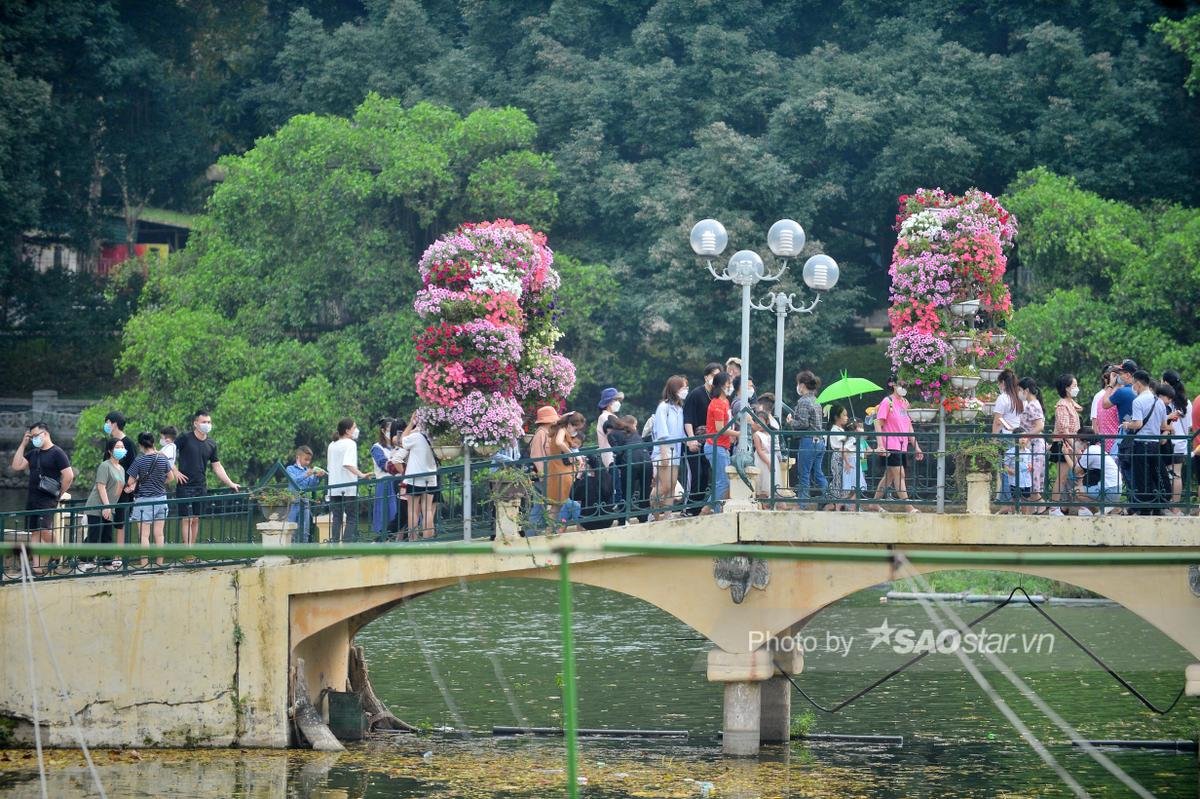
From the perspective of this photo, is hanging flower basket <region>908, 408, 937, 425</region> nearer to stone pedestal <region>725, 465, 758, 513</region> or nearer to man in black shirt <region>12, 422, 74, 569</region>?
stone pedestal <region>725, 465, 758, 513</region>

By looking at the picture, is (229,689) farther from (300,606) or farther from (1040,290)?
(1040,290)

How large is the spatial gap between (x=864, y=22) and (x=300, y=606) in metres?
32.1

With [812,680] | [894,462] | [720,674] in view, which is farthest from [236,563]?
[812,680]

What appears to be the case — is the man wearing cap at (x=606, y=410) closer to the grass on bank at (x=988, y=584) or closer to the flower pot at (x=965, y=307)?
the flower pot at (x=965, y=307)

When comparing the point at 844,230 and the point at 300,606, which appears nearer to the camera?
the point at 300,606

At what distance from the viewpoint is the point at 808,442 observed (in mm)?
18109

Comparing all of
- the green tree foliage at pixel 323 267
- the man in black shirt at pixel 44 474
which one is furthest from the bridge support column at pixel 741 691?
the green tree foliage at pixel 323 267

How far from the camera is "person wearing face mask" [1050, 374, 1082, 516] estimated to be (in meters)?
17.4

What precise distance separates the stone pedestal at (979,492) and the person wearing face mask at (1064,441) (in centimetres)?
62

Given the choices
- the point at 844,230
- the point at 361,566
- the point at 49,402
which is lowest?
the point at 361,566

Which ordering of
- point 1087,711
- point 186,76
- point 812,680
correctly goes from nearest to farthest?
1. point 1087,711
2. point 812,680
3. point 186,76

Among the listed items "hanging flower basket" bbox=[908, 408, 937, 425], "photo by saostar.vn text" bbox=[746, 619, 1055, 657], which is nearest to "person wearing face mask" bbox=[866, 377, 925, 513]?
"hanging flower basket" bbox=[908, 408, 937, 425]

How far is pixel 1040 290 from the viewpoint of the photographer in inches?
1515

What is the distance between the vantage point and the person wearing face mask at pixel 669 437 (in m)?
18.0
